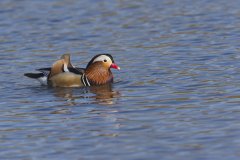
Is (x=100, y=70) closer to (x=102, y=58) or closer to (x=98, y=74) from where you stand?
(x=98, y=74)

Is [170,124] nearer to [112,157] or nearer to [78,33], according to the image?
[112,157]

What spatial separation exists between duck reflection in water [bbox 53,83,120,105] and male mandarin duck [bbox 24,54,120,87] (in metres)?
0.19

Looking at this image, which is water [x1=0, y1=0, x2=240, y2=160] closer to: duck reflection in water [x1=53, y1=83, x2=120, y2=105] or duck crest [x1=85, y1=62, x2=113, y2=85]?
duck reflection in water [x1=53, y1=83, x2=120, y2=105]

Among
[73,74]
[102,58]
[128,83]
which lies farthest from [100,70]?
[128,83]

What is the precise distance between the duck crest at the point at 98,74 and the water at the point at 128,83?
310 mm

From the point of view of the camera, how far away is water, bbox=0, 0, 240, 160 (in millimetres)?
13805

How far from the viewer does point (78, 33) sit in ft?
89.2

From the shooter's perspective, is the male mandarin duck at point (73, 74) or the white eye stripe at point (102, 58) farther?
the white eye stripe at point (102, 58)

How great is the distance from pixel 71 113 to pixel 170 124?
225 centimetres

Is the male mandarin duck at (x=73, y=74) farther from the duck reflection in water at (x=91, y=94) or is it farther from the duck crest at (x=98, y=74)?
the duck reflection in water at (x=91, y=94)

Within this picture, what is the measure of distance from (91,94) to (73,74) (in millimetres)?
1317

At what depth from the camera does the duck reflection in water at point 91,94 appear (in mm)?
17953

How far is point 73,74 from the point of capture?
65.9ft

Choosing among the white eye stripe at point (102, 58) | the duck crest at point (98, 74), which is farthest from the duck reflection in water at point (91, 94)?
the white eye stripe at point (102, 58)
